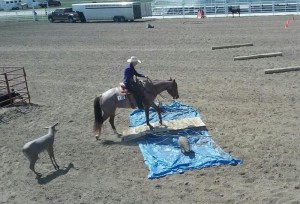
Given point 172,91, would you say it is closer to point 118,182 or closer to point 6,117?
point 118,182

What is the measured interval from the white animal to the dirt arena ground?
0.87m

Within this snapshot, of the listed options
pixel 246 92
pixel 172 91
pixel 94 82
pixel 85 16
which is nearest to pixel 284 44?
pixel 246 92

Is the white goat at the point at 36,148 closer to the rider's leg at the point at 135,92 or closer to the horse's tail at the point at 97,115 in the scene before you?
the horse's tail at the point at 97,115

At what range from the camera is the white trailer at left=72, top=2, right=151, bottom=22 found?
40.2 meters

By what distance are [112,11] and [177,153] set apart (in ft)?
113

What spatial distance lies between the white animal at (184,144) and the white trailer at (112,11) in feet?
107

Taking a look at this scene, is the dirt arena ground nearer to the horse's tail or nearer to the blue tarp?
the blue tarp

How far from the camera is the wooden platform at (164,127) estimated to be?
32.8 ft

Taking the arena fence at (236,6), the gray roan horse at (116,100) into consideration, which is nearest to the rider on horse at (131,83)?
the gray roan horse at (116,100)

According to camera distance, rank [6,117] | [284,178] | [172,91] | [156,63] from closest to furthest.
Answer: [284,178] < [172,91] < [6,117] < [156,63]

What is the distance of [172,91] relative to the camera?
33.8ft

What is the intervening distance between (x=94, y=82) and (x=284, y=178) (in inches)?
392

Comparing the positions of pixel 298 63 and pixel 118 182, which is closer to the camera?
pixel 118 182

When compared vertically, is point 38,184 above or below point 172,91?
below
